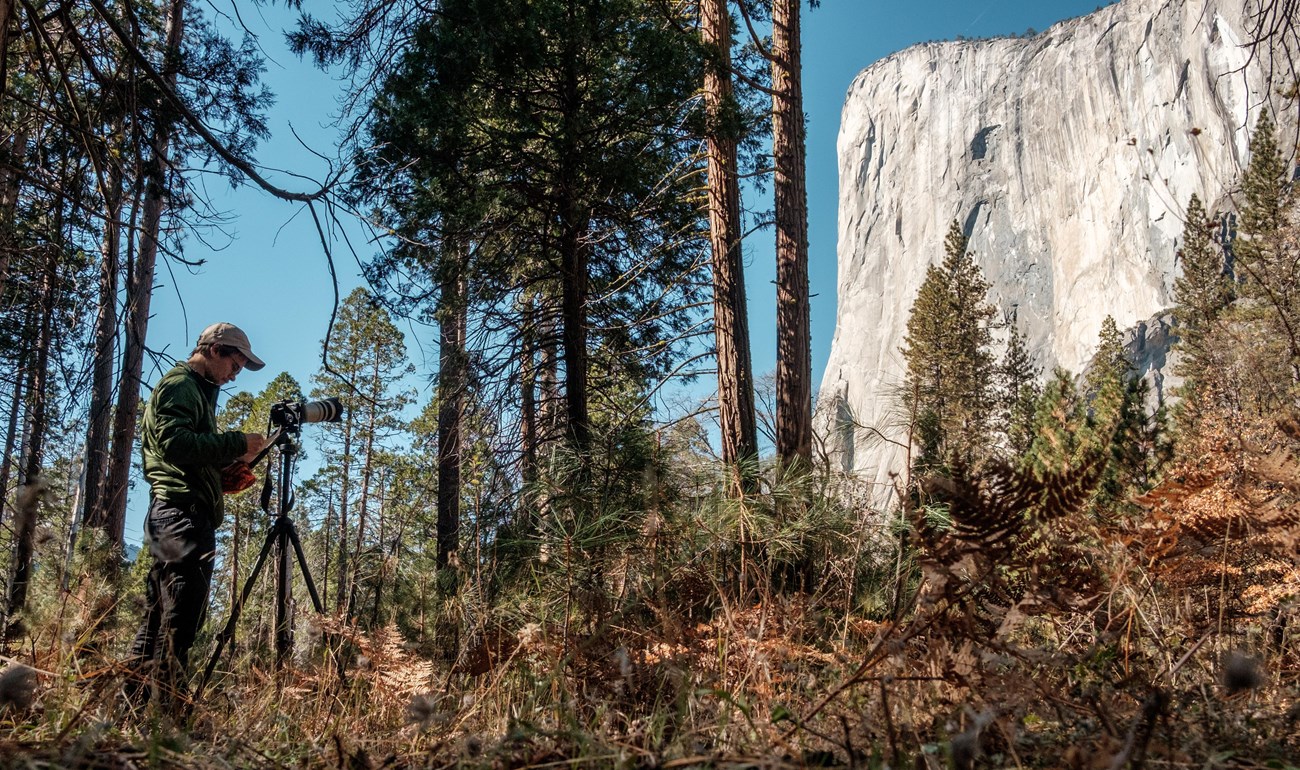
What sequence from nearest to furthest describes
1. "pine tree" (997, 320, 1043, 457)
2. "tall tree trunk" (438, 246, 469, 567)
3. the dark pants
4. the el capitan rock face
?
the dark pants < "tall tree trunk" (438, 246, 469, 567) < "pine tree" (997, 320, 1043, 457) < the el capitan rock face

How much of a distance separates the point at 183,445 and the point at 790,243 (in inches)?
203

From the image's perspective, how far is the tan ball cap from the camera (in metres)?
3.71

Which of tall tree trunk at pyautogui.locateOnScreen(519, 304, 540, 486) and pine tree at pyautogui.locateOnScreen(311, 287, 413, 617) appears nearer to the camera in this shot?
tall tree trunk at pyautogui.locateOnScreen(519, 304, 540, 486)

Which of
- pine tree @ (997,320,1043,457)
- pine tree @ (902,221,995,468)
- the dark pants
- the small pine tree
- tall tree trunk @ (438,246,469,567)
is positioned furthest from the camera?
pine tree @ (997,320,1043,457)

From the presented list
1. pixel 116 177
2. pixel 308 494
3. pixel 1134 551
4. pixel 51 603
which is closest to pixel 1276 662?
pixel 1134 551

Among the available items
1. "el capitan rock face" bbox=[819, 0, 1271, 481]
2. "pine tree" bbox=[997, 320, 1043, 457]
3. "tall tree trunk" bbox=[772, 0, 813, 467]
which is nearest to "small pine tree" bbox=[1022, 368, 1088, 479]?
"tall tree trunk" bbox=[772, 0, 813, 467]

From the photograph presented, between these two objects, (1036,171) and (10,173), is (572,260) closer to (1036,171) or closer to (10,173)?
(10,173)

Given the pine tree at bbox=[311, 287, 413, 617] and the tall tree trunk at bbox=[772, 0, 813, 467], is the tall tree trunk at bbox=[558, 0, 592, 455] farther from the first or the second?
the pine tree at bbox=[311, 287, 413, 617]

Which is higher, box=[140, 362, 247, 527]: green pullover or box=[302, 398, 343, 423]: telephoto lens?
box=[302, 398, 343, 423]: telephoto lens

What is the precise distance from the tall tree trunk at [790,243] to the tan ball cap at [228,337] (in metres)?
3.83

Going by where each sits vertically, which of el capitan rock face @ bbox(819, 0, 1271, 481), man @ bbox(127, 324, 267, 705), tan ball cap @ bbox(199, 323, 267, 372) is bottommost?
man @ bbox(127, 324, 267, 705)

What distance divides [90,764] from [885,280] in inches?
3130

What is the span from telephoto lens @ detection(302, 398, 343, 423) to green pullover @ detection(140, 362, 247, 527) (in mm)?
367

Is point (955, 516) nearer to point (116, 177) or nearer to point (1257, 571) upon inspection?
point (1257, 571)
